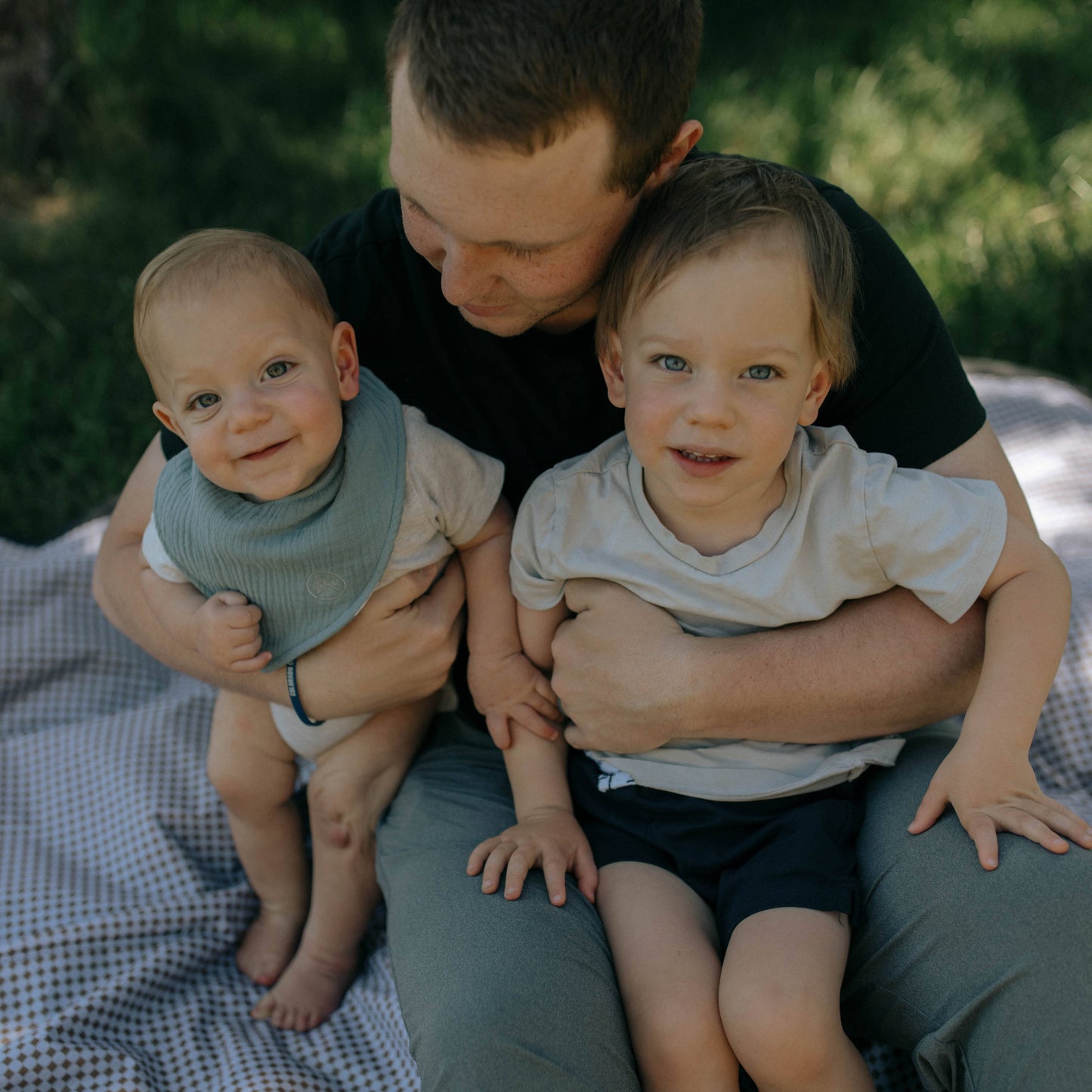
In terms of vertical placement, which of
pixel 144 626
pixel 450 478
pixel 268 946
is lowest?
pixel 268 946

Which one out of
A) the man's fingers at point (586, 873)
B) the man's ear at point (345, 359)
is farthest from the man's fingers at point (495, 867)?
the man's ear at point (345, 359)

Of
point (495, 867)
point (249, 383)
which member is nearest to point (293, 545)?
point (249, 383)

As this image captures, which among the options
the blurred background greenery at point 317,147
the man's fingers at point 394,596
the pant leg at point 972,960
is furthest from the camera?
the blurred background greenery at point 317,147

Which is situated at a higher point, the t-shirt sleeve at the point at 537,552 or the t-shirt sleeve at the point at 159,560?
the t-shirt sleeve at the point at 537,552

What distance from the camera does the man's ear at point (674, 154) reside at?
181cm

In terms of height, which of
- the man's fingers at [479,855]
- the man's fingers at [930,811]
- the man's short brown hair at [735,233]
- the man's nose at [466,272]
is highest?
the man's short brown hair at [735,233]

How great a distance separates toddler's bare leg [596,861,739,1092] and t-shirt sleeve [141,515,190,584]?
3.15 ft

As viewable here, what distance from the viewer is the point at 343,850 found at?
7.00 ft

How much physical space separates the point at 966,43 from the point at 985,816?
5.07 meters

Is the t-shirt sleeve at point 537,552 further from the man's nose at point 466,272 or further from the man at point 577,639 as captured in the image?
the man's nose at point 466,272

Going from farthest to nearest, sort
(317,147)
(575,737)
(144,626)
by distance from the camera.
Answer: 1. (317,147)
2. (144,626)
3. (575,737)

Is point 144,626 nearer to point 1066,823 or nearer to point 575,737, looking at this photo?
point 575,737

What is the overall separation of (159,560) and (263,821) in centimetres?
55

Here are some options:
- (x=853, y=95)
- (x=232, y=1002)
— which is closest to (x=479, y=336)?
(x=232, y=1002)
